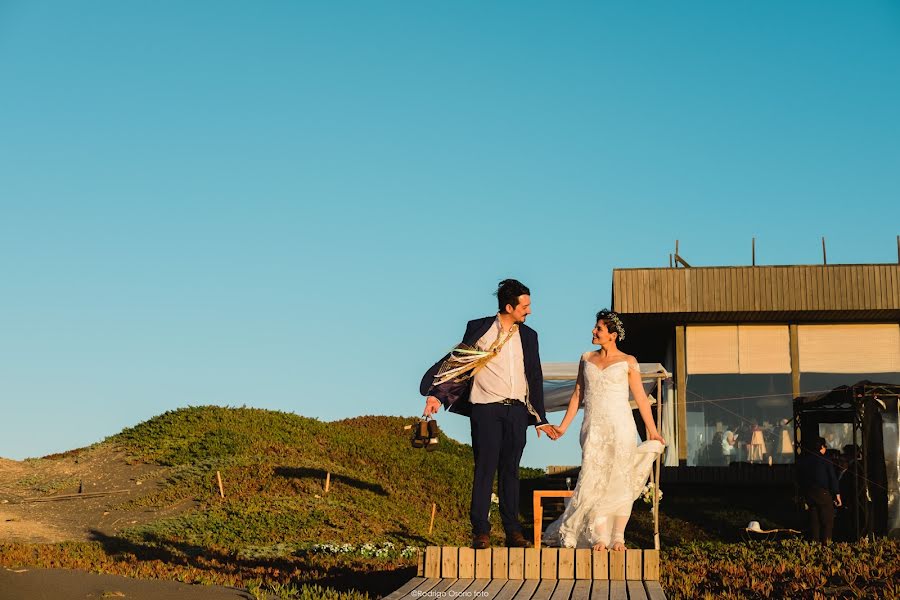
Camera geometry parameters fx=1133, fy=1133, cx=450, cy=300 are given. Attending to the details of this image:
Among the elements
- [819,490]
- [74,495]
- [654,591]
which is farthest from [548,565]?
[74,495]

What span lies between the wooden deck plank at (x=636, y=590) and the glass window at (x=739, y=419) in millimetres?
19871

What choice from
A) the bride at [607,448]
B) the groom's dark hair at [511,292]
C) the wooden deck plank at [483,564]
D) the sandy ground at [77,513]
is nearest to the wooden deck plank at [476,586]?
the wooden deck plank at [483,564]

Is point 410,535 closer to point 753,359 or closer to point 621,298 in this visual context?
point 621,298

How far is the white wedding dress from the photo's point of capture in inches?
397

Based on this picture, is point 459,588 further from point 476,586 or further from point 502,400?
point 502,400

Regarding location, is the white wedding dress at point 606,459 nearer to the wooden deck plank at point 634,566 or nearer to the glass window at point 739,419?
the wooden deck plank at point 634,566

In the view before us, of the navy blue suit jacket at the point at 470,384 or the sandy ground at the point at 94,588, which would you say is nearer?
the navy blue suit jacket at the point at 470,384

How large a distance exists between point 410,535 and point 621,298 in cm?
919

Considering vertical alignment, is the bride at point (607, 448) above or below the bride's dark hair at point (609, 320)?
below

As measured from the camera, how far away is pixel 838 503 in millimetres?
19172

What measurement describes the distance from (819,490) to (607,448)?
31.2 ft

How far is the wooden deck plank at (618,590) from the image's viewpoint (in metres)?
7.66

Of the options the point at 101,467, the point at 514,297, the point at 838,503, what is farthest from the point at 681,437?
the point at 514,297

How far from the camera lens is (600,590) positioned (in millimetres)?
7996
